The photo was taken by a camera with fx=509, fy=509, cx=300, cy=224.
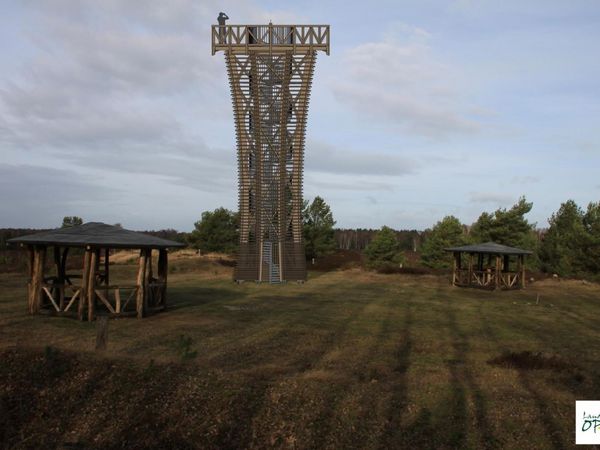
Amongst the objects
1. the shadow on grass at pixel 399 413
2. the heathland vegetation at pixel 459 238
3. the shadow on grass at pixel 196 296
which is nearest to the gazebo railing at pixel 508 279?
the heathland vegetation at pixel 459 238

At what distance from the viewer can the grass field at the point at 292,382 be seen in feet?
27.2

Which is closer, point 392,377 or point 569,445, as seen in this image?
point 569,445

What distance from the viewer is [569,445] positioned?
25.6ft

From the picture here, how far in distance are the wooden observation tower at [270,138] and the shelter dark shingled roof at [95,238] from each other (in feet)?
45.0

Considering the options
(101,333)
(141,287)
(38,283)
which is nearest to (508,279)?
(141,287)

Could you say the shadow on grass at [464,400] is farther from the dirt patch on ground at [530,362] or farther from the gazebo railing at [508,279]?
the gazebo railing at [508,279]

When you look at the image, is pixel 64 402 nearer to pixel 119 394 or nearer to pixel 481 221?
pixel 119 394

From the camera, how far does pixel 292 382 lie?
393 inches

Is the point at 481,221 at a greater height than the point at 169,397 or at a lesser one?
greater

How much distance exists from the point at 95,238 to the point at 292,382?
29.4 feet

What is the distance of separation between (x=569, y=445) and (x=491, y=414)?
128cm

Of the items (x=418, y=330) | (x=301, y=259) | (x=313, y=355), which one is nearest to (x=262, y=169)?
(x=301, y=259)

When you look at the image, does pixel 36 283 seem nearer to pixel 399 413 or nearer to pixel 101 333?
pixel 101 333

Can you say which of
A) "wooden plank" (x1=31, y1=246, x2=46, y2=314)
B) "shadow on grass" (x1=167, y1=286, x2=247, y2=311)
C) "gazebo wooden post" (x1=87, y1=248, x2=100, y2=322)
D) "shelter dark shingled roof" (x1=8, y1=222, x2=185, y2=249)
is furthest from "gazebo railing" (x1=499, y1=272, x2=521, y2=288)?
"wooden plank" (x1=31, y1=246, x2=46, y2=314)
